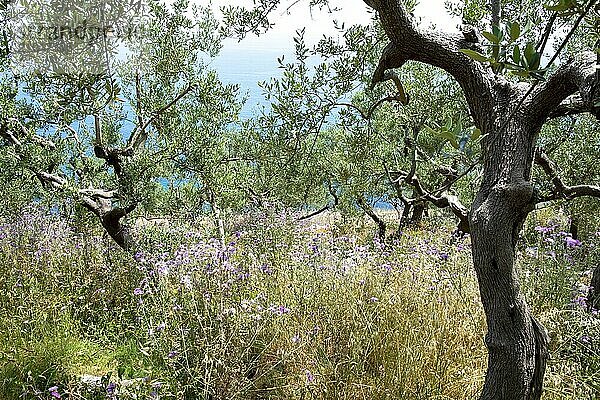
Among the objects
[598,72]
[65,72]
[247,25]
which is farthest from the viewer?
[65,72]

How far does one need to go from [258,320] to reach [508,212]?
225cm

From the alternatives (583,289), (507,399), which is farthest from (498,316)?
(583,289)

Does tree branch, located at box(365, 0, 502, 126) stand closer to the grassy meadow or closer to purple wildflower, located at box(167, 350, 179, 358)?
the grassy meadow

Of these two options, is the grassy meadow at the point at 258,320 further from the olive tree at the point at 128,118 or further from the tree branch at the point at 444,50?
the tree branch at the point at 444,50

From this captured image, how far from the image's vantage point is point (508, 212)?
2.25 m

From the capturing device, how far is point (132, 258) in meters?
5.56

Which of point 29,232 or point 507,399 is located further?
point 29,232

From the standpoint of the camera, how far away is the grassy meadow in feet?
11.9

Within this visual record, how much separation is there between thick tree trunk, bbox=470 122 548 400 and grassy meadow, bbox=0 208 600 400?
119cm

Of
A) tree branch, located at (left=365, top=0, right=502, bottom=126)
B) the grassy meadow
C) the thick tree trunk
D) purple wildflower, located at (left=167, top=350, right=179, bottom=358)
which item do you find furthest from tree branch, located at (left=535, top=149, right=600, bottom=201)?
purple wildflower, located at (left=167, top=350, right=179, bottom=358)

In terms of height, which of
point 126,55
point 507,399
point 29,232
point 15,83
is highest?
point 126,55

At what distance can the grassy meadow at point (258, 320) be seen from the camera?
3.62 metres

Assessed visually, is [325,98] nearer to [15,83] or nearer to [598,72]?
[598,72]

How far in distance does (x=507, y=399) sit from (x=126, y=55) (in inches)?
200
